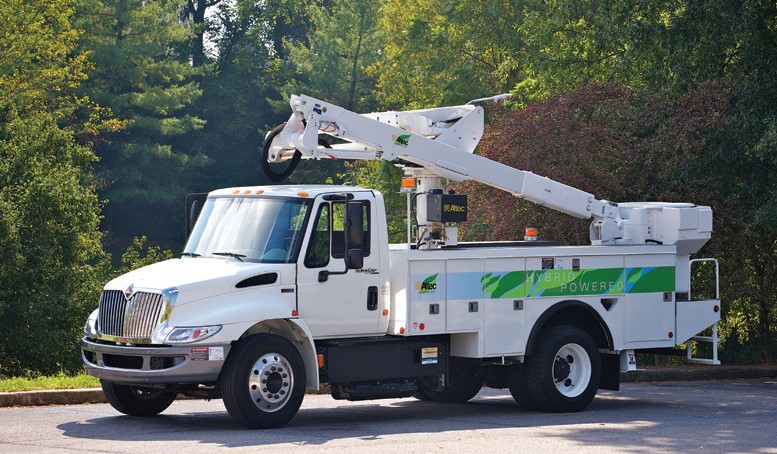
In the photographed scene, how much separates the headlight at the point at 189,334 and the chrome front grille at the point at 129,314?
270mm

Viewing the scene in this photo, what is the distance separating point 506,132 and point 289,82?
4974 centimetres

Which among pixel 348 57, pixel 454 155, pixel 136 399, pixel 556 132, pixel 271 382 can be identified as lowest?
pixel 136 399

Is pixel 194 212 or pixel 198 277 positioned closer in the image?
pixel 198 277

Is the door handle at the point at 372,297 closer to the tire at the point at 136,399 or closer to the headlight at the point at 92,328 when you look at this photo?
the tire at the point at 136,399

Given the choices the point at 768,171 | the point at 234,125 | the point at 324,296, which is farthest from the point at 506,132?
the point at 234,125

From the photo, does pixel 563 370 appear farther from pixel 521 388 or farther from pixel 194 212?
pixel 194 212

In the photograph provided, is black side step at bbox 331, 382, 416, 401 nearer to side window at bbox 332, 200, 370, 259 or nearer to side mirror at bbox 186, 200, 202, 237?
side window at bbox 332, 200, 370, 259

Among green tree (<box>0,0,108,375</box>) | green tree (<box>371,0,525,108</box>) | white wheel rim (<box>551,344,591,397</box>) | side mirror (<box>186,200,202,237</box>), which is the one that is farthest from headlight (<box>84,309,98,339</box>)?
green tree (<box>371,0,525,108</box>)

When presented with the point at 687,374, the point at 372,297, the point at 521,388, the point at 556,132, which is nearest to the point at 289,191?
the point at 372,297

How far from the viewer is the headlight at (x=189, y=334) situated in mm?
13219

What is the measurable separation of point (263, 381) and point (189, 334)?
0.91 meters

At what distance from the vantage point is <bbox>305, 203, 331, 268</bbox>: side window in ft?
46.4

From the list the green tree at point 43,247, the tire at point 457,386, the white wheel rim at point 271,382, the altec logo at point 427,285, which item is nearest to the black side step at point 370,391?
the tire at point 457,386

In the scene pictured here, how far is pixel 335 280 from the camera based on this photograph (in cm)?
1428
